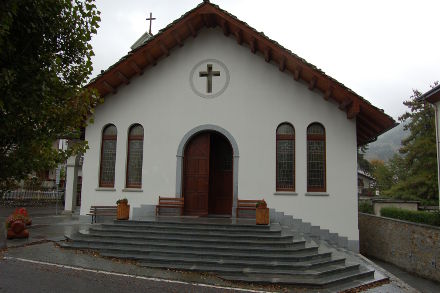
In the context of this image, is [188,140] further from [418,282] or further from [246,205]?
[418,282]

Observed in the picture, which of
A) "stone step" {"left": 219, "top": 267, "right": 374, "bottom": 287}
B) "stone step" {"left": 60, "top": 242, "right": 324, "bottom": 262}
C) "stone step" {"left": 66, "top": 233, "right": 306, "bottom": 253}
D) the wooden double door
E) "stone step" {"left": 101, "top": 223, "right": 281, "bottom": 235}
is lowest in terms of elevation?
"stone step" {"left": 219, "top": 267, "right": 374, "bottom": 287}

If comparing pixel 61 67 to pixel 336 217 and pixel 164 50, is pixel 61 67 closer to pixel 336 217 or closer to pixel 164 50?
pixel 164 50

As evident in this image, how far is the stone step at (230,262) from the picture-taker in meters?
8.70

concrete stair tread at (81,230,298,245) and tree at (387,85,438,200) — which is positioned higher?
tree at (387,85,438,200)

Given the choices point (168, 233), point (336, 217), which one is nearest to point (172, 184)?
point (168, 233)

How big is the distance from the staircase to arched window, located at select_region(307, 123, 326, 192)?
336cm

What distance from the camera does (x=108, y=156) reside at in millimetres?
14586

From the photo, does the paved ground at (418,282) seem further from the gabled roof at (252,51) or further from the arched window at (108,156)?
the arched window at (108,156)

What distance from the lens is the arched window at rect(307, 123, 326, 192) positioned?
1323 centimetres

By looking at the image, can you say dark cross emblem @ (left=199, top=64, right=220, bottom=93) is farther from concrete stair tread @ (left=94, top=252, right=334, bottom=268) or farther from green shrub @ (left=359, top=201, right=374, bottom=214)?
green shrub @ (left=359, top=201, right=374, bottom=214)

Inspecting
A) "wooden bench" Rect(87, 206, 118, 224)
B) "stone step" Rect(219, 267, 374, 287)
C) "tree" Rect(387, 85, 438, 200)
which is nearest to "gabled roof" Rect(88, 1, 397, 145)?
"wooden bench" Rect(87, 206, 118, 224)

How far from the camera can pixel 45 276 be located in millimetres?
7746

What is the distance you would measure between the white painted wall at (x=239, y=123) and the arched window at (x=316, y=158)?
8.9 inches

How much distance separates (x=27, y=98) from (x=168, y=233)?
670cm
